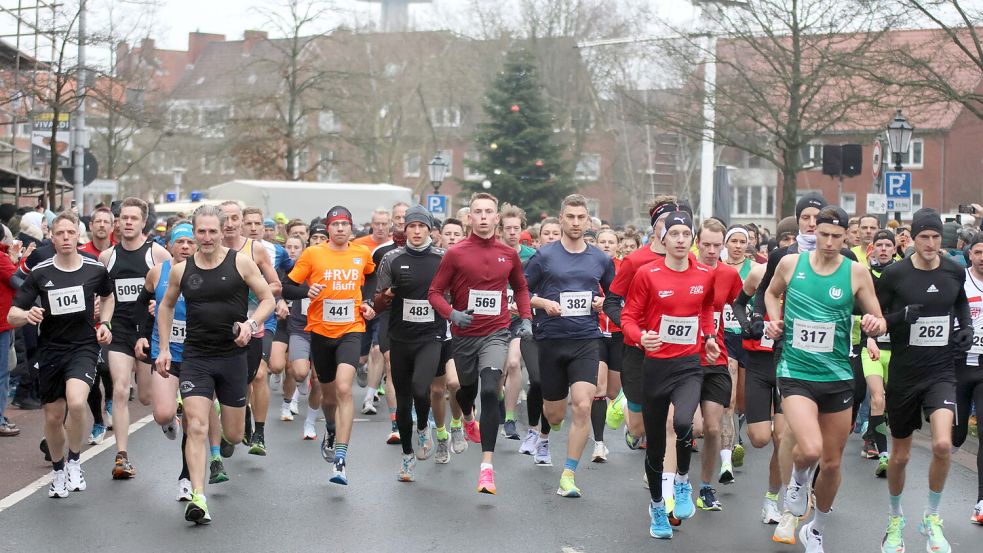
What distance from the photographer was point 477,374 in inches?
412

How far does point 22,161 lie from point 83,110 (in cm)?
457

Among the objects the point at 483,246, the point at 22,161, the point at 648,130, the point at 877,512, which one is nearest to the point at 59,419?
the point at 483,246

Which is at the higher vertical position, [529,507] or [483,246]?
[483,246]

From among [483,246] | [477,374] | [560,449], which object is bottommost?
[560,449]

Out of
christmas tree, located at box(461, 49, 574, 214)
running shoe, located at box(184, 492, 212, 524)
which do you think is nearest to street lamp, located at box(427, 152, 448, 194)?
christmas tree, located at box(461, 49, 574, 214)

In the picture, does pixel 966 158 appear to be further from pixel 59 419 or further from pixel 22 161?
pixel 59 419

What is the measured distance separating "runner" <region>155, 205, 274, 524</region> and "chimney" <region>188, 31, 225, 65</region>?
3842 inches

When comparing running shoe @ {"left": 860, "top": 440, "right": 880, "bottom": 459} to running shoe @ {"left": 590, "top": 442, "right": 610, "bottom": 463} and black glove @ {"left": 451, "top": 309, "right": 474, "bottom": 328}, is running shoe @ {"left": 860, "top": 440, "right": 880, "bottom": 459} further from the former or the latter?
black glove @ {"left": 451, "top": 309, "right": 474, "bottom": 328}

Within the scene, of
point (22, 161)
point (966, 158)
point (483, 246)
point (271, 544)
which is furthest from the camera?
point (966, 158)

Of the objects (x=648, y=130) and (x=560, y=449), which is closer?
(x=560, y=449)

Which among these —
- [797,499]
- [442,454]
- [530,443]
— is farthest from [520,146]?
[797,499]

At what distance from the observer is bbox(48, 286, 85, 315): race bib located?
1016cm

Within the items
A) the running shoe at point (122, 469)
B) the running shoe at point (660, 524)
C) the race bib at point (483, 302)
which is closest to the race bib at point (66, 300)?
the running shoe at point (122, 469)

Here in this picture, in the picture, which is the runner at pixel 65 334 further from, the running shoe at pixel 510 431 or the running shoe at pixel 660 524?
the running shoe at pixel 510 431
